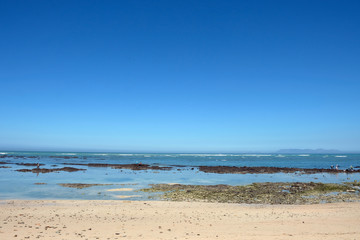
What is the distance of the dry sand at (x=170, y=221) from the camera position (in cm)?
1041

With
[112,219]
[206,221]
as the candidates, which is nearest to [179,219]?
[206,221]

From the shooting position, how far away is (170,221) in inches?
502

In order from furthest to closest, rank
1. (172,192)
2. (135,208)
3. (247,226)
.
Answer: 1. (172,192)
2. (135,208)
3. (247,226)

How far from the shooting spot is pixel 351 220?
13.0 m

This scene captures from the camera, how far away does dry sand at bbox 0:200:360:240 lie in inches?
410

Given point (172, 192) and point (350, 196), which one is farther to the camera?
point (172, 192)

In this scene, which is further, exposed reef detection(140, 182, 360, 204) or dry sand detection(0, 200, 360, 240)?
exposed reef detection(140, 182, 360, 204)

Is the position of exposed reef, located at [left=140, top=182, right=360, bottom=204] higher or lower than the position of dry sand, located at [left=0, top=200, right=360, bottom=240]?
lower

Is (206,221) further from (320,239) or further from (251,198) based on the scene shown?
(251,198)

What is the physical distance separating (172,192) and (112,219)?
10774mm

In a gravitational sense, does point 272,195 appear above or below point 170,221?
below

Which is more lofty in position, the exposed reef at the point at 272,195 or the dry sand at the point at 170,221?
the dry sand at the point at 170,221

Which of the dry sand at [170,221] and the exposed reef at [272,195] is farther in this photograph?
the exposed reef at [272,195]

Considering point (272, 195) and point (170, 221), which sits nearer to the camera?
point (170, 221)
